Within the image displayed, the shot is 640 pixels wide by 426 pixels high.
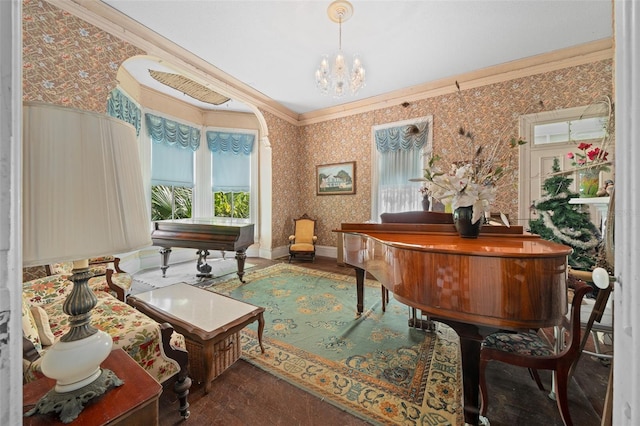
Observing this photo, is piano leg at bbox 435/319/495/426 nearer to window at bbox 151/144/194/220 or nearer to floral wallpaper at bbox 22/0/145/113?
floral wallpaper at bbox 22/0/145/113

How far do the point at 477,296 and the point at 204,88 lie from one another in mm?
5216

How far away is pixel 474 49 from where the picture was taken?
11.1 ft

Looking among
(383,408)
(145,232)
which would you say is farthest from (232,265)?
(145,232)

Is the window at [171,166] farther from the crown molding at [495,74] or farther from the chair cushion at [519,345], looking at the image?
the chair cushion at [519,345]

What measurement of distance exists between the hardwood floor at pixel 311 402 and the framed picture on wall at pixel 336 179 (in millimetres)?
4119

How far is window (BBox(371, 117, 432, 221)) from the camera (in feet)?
15.0

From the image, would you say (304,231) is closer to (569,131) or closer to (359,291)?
(359,291)

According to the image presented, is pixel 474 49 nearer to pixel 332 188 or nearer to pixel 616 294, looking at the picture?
pixel 332 188

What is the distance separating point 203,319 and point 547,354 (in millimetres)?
2191

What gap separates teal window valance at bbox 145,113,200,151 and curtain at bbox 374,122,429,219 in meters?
4.06

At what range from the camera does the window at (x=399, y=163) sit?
4.57 meters

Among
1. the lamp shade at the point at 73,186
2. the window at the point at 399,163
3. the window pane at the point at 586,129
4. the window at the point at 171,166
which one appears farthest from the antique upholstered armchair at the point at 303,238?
the window pane at the point at 586,129

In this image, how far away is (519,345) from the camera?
140cm

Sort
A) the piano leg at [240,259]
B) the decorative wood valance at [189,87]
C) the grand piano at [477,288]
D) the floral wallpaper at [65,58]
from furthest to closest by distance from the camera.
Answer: the decorative wood valance at [189,87], the piano leg at [240,259], the floral wallpaper at [65,58], the grand piano at [477,288]
